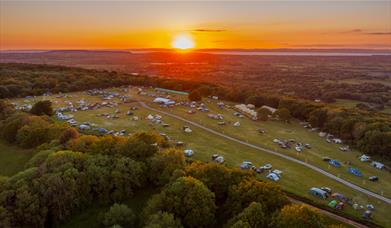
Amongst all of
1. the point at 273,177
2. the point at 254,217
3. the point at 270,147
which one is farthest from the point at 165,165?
the point at 270,147

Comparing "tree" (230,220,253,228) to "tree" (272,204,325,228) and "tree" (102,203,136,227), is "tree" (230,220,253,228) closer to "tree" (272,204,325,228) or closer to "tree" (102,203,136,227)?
"tree" (272,204,325,228)

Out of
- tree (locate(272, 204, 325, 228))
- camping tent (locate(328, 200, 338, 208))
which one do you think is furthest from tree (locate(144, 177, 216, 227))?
camping tent (locate(328, 200, 338, 208))

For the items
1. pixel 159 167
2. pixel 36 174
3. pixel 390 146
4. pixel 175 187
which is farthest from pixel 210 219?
pixel 390 146

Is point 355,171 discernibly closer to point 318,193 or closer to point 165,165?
point 318,193

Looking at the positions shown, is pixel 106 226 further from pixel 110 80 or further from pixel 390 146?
pixel 110 80

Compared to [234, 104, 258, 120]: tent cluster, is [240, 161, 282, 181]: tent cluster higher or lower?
lower

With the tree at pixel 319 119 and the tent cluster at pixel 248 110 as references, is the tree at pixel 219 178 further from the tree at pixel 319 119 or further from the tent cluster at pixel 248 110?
the tree at pixel 319 119

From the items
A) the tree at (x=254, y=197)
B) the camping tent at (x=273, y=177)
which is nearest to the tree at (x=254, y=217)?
the tree at (x=254, y=197)
